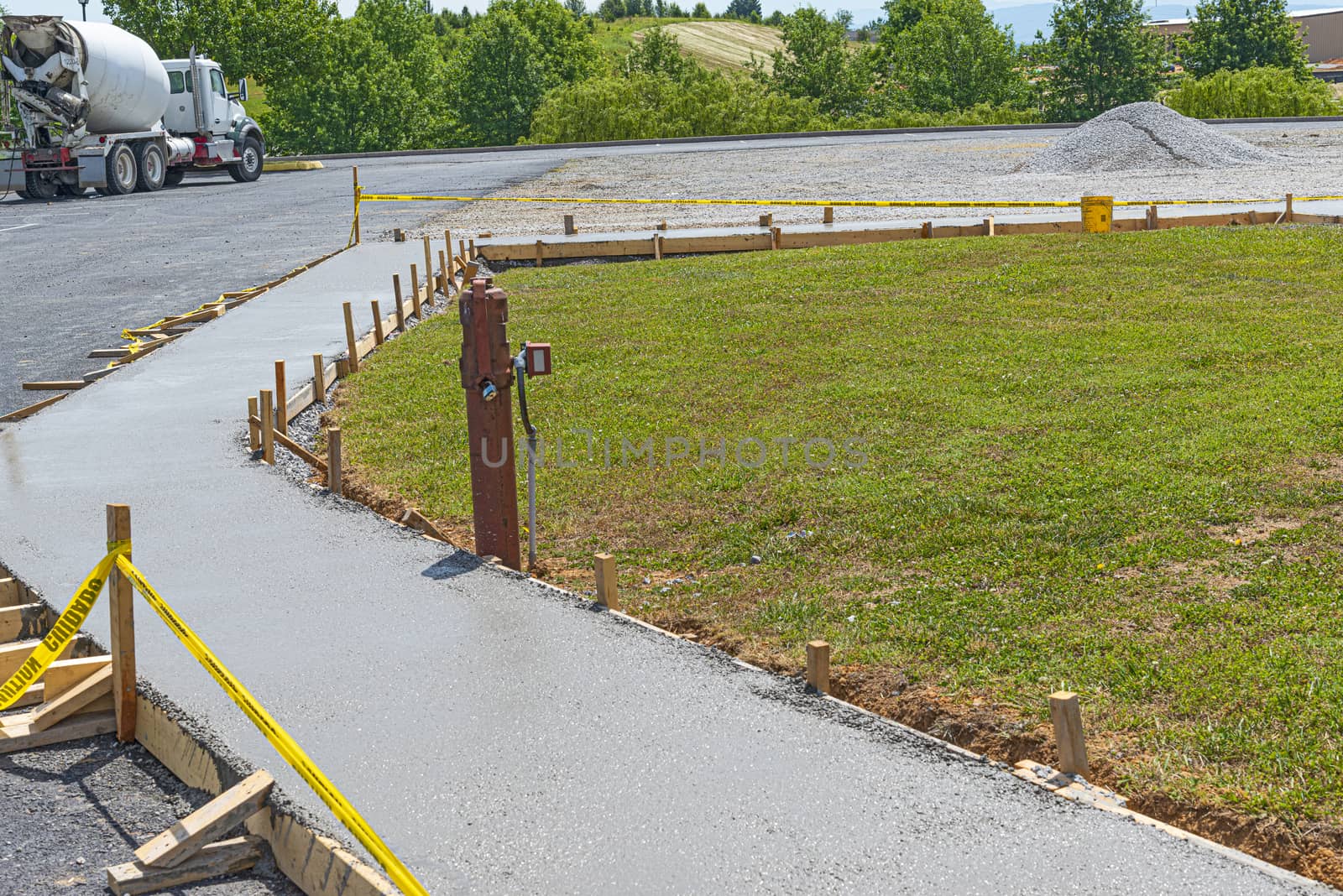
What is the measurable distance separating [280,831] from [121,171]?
36862mm

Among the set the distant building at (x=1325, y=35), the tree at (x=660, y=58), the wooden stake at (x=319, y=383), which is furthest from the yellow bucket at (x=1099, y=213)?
the distant building at (x=1325, y=35)

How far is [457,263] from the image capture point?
22.0m

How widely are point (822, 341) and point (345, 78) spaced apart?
275 ft

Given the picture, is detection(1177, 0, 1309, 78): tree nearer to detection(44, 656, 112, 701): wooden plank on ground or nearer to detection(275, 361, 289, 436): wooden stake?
detection(275, 361, 289, 436): wooden stake

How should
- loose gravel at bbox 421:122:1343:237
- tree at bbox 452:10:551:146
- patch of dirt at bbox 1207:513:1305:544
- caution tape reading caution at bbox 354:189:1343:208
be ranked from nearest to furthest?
1. patch of dirt at bbox 1207:513:1305:544
2. caution tape reading caution at bbox 354:189:1343:208
3. loose gravel at bbox 421:122:1343:237
4. tree at bbox 452:10:551:146

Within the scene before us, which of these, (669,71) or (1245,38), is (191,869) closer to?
(1245,38)

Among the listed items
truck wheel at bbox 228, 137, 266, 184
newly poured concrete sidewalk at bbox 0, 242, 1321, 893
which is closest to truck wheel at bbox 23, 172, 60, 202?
truck wheel at bbox 228, 137, 266, 184

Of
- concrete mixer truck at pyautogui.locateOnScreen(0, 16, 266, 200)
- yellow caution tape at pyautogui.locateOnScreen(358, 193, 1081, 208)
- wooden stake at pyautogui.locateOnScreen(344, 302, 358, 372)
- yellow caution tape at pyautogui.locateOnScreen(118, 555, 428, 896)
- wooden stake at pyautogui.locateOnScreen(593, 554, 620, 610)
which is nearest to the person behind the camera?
yellow caution tape at pyautogui.locateOnScreen(118, 555, 428, 896)

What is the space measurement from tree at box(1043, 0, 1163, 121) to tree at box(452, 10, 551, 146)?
→ 35991mm

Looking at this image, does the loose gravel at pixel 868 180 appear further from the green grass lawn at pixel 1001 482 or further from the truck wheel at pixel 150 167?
the green grass lawn at pixel 1001 482

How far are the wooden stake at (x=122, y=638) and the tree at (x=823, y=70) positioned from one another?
285 feet

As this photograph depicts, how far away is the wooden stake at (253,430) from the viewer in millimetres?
10531

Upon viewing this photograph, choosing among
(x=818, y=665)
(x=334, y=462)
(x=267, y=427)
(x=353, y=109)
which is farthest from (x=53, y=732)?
(x=353, y=109)

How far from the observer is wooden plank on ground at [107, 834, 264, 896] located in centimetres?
477
